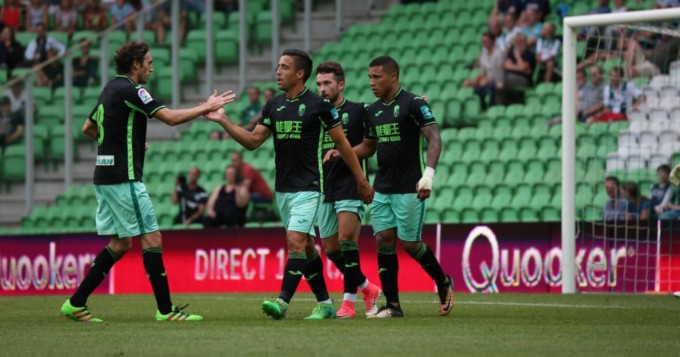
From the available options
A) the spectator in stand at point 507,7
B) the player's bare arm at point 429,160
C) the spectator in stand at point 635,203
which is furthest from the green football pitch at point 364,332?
the spectator in stand at point 507,7

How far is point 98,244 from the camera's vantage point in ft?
63.0

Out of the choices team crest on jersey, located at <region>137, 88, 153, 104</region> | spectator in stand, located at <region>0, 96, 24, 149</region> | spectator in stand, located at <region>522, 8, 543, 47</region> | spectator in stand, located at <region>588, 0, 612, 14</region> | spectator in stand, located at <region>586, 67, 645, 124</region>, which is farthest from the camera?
spectator in stand, located at <region>0, 96, 24, 149</region>

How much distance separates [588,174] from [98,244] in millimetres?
7209

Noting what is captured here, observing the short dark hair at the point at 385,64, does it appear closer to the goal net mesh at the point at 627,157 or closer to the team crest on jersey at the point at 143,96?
the team crest on jersey at the point at 143,96

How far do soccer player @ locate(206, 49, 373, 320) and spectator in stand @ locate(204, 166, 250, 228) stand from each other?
342 inches

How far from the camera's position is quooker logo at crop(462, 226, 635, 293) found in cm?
1608

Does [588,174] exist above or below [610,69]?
below

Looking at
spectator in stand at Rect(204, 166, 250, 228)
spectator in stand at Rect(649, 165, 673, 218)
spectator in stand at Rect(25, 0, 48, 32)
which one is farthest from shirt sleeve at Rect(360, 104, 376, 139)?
spectator in stand at Rect(25, 0, 48, 32)

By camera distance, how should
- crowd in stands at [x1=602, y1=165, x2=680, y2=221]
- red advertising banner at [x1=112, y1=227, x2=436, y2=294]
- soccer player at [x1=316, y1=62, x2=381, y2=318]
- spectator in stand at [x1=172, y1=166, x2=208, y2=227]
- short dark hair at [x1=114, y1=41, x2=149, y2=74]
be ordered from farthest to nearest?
spectator in stand at [x1=172, y1=166, x2=208, y2=227], red advertising banner at [x1=112, y1=227, x2=436, y2=294], crowd in stands at [x1=602, y1=165, x2=680, y2=221], soccer player at [x1=316, y1=62, x2=381, y2=318], short dark hair at [x1=114, y1=41, x2=149, y2=74]

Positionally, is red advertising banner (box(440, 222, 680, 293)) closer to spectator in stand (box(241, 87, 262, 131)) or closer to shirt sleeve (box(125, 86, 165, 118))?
spectator in stand (box(241, 87, 262, 131))

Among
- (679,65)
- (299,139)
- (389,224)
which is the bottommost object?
(389,224)

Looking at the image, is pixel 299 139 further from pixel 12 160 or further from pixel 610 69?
pixel 12 160

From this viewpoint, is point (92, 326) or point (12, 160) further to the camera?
point (12, 160)

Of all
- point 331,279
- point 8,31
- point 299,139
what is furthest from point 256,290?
point 8,31
